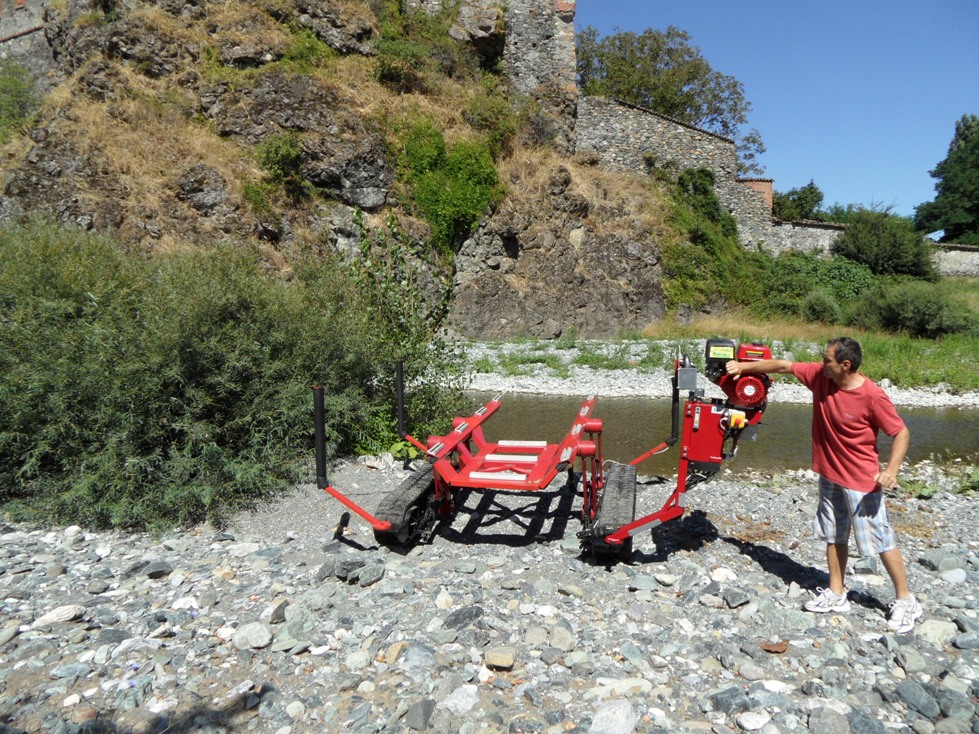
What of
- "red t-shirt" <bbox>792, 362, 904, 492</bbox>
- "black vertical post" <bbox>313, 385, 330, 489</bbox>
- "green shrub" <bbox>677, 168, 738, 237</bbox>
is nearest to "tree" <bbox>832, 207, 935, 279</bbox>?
"green shrub" <bbox>677, 168, 738, 237</bbox>

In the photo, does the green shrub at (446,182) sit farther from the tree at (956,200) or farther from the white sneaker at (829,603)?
the tree at (956,200)

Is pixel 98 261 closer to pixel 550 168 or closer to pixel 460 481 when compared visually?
pixel 460 481

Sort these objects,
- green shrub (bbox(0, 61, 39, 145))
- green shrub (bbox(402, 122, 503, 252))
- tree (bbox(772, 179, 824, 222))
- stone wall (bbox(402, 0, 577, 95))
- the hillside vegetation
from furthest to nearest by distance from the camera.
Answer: tree (bbox(772, 179, 824, 222)), stone wall (bbox(402, 0, 577, 95)), green shrub (bbox(402, 122, 503, 252)), green shrub (bbox(0, 61, 39, 145)), the hillside vegetation

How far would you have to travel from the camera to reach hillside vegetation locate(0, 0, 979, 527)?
5.82m

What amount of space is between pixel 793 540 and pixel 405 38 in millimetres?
23284

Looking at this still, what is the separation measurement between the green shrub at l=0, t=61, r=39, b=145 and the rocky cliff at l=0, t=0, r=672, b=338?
753mm

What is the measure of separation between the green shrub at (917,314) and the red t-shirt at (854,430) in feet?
64.0

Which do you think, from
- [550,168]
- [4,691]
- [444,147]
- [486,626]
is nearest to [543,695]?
[486,626]

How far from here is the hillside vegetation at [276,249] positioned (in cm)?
582

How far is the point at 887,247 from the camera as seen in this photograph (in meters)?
27.6

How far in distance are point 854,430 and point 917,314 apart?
19.9 meters

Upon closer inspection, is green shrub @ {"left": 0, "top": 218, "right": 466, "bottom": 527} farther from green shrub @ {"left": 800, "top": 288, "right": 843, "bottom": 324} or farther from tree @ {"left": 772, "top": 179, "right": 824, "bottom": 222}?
tree @ {"left": 772, "top": 179, "right": 824, "bottom": 222}

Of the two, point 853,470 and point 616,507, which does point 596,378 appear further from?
point 853,470

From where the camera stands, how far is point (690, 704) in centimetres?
318
